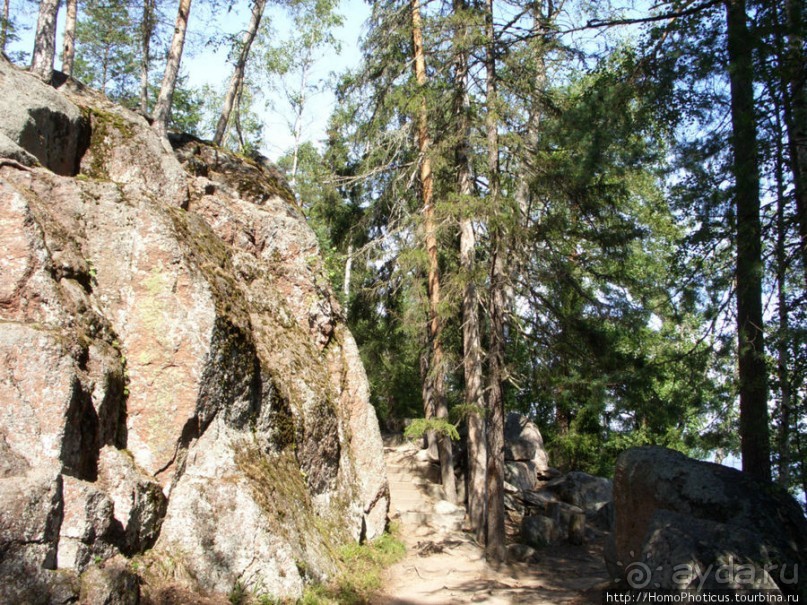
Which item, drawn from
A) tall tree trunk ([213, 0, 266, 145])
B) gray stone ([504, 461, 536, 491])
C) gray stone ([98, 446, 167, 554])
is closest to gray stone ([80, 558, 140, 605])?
gray stone ([98, 446, 167, 554])

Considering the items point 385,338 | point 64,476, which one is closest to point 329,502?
point 64,476

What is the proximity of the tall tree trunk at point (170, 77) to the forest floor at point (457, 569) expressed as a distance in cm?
846

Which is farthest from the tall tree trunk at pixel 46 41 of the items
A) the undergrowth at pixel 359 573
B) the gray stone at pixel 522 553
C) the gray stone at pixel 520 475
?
the gray stone at pixel 520 475

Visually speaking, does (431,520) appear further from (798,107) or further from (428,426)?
(798,107)

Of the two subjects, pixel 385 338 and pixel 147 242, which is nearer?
pixel 147 242

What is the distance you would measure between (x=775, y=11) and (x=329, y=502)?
873 cm

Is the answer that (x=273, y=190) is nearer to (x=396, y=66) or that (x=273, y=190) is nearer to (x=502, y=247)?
(x=502, y=247)

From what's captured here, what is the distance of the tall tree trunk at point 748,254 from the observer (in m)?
7.36

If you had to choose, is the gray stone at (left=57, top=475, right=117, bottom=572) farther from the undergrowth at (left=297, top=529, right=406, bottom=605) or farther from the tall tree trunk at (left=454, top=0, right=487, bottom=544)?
the tall tree trunk at (left=454, top=0, right=487, bottom=544)

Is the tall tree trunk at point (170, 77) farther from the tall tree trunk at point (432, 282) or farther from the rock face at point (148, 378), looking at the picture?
the tall tree trunk at point (432, 282)

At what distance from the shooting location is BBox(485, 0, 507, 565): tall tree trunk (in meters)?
12.4

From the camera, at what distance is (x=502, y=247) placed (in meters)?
12.8

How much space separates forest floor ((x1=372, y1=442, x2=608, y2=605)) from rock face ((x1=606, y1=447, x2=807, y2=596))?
1.60 m

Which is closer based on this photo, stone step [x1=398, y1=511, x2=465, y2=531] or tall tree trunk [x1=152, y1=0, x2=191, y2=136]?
tall tree trunk [x1=152, y1=0, x2=191, y2=136]
